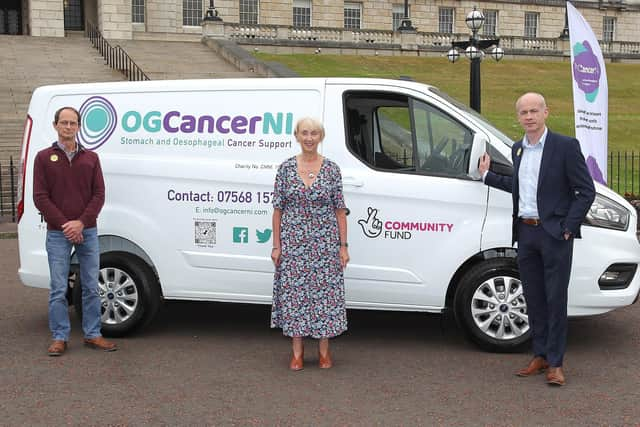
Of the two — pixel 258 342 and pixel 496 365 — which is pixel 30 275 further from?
pixel 496 365

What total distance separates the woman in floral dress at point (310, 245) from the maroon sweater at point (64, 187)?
60.1 inches

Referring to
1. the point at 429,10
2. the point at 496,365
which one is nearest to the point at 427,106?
the point at 496,365

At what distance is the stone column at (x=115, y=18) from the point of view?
40.2 m

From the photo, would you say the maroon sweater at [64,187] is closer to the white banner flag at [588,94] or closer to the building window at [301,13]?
the white banner flag at [588,94]

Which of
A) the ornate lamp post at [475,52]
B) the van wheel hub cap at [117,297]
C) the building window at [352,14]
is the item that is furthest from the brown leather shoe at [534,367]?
the building window at [352,14]

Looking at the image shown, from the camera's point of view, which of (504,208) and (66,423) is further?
(504,208)

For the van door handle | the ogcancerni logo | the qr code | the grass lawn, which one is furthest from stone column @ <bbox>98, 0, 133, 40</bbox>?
the van door handle

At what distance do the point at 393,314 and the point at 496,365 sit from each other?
6.39 feet

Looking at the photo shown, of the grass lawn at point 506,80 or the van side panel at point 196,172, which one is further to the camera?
the grass lawn at point 506,80

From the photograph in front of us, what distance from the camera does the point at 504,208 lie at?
6422mm

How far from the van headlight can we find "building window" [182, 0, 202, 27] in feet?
131

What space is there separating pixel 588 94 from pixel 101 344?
803cm

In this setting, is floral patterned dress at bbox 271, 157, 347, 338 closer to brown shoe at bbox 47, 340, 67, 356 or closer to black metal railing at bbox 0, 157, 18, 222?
brown shoe at bbox 47, 340, 67, 356

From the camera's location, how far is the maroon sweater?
21.0ft
